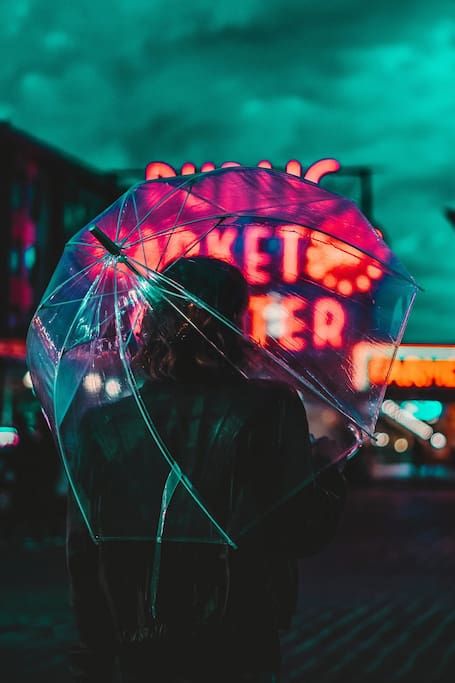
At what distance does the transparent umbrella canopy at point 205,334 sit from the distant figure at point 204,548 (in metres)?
0.01

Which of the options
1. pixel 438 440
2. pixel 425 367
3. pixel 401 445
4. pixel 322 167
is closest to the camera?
pixel 322 167

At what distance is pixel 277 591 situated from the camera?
2.64m

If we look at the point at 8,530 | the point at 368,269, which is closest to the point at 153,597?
the point at 368,269

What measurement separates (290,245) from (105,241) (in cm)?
84

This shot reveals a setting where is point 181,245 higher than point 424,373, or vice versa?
point 181,245

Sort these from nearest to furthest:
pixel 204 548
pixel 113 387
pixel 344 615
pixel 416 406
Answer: pixel 204 548 < pixel 113 387 < pixel 344 615 < pixel 416 406

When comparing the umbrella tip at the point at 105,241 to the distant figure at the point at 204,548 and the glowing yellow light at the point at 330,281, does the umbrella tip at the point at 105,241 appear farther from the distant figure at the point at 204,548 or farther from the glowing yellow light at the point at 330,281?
the glowing yellow light at the point at 330,281

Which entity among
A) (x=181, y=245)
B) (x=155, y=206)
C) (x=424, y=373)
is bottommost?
(x=424, y=373)

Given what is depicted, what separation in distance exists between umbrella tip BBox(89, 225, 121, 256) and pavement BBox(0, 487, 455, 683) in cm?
410

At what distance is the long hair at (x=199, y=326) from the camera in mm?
2748

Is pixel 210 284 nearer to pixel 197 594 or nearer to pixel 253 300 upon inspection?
pixel 253 300

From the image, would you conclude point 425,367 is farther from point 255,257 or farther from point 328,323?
point 255,257

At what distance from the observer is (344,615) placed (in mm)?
8906

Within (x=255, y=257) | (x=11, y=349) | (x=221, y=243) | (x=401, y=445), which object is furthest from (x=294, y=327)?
(x=401, y=445)
